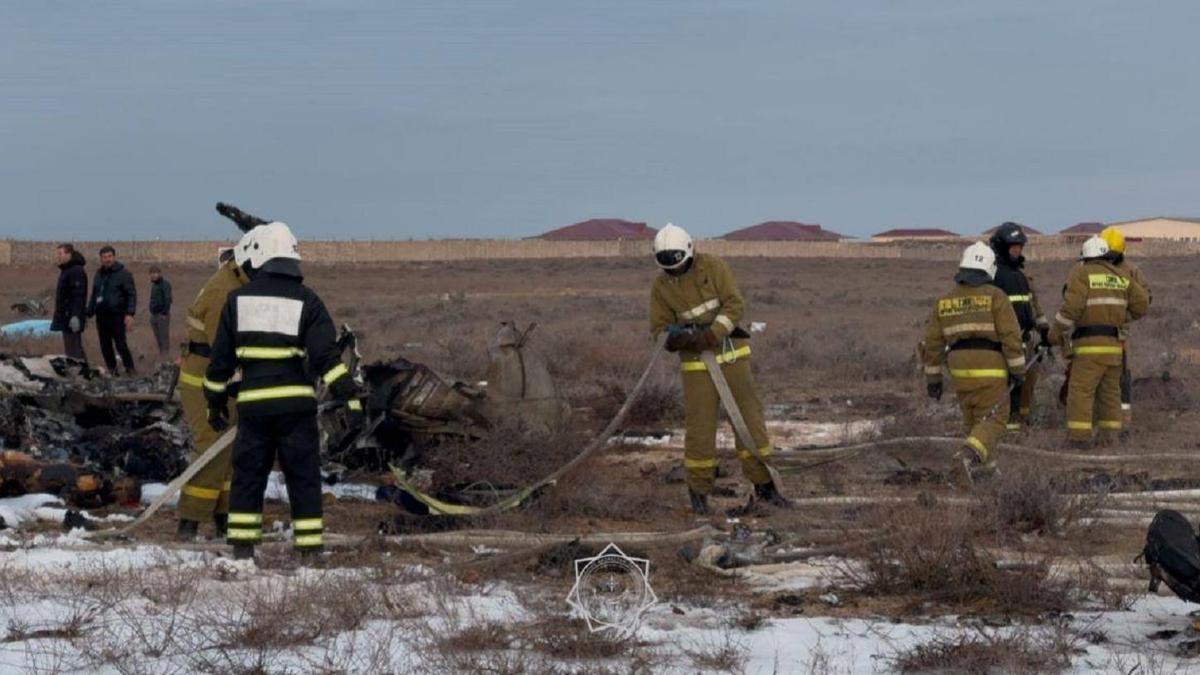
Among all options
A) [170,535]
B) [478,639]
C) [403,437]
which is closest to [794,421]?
[403,437]

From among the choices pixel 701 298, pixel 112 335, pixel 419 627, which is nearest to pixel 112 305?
pixel 112 335

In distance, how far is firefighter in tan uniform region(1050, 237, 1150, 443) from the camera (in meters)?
12.8

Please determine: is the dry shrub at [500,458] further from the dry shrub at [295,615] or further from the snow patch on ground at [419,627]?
the dry shrub at [295,615]

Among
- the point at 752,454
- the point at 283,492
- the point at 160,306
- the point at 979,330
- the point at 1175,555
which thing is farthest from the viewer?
the point at 160,306

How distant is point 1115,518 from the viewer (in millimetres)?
8984

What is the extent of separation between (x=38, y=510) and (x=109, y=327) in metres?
9.23

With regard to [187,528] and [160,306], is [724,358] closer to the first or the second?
[187,528]

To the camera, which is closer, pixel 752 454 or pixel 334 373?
pixel 334 373

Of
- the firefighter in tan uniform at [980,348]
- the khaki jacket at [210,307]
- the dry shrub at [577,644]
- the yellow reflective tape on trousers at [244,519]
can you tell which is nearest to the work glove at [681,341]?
the firefighter in tan uniform at [980,348]

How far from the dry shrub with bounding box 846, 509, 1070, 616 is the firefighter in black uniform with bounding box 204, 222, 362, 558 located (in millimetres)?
2815

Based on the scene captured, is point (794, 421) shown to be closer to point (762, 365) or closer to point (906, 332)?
point (762, 365)

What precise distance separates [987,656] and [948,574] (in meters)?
1.24

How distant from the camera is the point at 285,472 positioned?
26.7 feet

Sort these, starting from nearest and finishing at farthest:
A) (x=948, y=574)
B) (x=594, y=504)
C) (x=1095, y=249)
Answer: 1. (x=948, y=574)
2. (x=594, y=504)
3. (x=1095, y=249)
